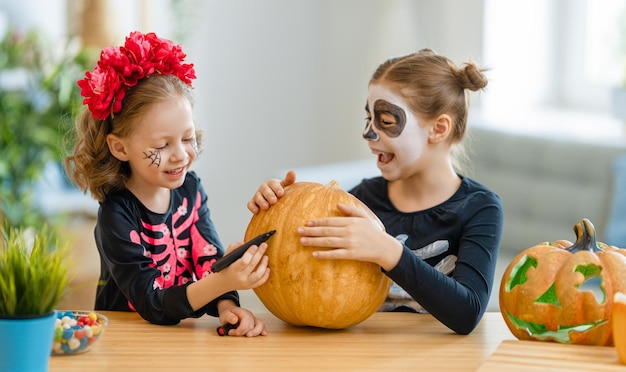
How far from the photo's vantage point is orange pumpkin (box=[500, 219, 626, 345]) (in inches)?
61.0

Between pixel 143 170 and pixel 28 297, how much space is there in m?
0.53

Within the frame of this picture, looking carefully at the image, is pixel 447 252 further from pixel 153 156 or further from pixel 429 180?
pixel 153 156

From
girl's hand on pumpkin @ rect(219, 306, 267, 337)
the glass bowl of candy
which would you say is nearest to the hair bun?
girl's hand on pumpkin @ rect(219, 306, 267, 337)

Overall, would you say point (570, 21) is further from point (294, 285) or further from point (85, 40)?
point (294, 285)

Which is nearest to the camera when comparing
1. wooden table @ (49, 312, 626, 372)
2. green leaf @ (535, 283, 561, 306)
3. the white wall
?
wooden table @ (49, 312, 626, 372)

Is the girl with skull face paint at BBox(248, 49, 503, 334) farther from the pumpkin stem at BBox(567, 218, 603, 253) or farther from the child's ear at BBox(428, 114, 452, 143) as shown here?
the pumpkin stem at BBox(567, 218, 603, 253)

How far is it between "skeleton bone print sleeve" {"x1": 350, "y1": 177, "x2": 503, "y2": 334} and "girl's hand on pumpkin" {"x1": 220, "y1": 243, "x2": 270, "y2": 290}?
0.24 meters

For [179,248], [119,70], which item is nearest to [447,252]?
[179,248]

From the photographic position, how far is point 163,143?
1.83 meters

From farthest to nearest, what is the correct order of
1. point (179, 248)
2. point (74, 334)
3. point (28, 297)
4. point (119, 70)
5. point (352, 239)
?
point (179, 248) < point (119, 70) < point (352, 239) < point (74, 334) < point (28, 297)

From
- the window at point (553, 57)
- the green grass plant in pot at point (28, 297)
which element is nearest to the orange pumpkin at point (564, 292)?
the green grass plant in pot at point (28, 297)

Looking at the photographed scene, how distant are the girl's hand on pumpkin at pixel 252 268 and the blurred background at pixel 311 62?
2884 millimetres

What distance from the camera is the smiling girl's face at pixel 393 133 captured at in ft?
6.72

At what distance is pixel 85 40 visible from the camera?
516cm
